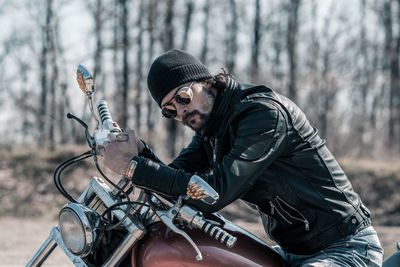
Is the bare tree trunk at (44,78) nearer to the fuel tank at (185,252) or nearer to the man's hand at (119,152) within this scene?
the man's hand at (119,152)

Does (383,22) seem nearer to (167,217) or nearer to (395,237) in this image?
(395,237)

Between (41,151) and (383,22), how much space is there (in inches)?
753

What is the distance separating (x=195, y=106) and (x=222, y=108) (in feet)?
0.46

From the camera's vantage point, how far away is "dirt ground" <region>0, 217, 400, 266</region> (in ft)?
20.3

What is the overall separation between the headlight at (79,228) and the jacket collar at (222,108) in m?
0.76

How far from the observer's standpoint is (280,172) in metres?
2.27

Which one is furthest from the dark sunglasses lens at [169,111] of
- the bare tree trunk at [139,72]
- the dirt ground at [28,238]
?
the bare tree trunk at [139,72]

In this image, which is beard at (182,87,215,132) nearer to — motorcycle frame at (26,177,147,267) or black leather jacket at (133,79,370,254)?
black leather jacket at (133,79,370,254)

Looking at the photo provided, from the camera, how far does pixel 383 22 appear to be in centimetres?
2528

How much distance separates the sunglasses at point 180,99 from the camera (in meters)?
2.33

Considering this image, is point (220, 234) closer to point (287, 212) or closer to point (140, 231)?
point (140, 231)

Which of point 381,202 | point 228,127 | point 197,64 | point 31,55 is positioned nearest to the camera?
point 228,127

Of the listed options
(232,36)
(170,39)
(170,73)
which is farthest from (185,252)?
(232,36)

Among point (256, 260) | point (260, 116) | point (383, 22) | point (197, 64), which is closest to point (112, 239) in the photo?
point (256, 260)
